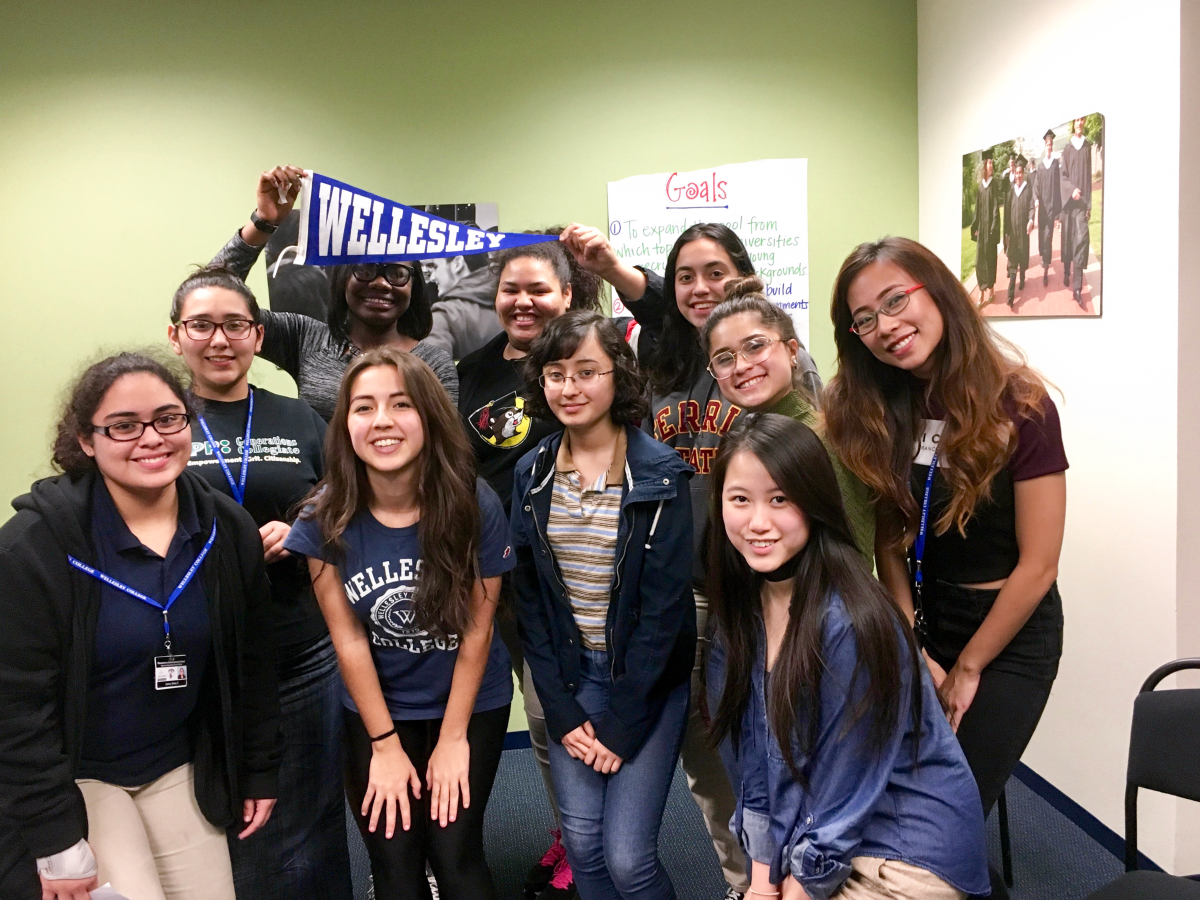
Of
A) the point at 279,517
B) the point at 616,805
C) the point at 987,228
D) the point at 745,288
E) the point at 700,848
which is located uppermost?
the point at 987,228

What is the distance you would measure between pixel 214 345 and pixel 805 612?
153cm

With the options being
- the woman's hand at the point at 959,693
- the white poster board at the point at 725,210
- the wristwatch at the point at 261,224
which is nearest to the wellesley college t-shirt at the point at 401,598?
the wristwatch at the point at 261,224

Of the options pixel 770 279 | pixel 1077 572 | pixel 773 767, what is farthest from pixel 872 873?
pixel 770 279

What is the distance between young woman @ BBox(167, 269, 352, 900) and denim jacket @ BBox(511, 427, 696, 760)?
0.62 metres

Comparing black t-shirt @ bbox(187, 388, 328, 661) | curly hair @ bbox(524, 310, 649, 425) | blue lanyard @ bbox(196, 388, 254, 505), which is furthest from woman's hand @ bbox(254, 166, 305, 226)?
curly hair @ bbox(524, 310, 649, 425)

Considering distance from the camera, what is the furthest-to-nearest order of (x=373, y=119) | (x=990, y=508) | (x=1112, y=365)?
(x=373, y=119), (x=1112, y=365), (x=990, y=508)

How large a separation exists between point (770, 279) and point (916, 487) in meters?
1.96

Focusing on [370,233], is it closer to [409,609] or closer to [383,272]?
[383,272]

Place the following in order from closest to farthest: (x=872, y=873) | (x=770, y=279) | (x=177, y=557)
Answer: (x=872, y=873) → (x=177, y=557) → (x=770, y=279)

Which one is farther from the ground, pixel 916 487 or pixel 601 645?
pixel 916 487

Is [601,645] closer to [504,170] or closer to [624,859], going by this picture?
[624,859]

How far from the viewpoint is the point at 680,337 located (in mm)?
2436

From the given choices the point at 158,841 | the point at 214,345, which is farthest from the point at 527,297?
the point at 158,841

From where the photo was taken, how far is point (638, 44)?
3516 mm
